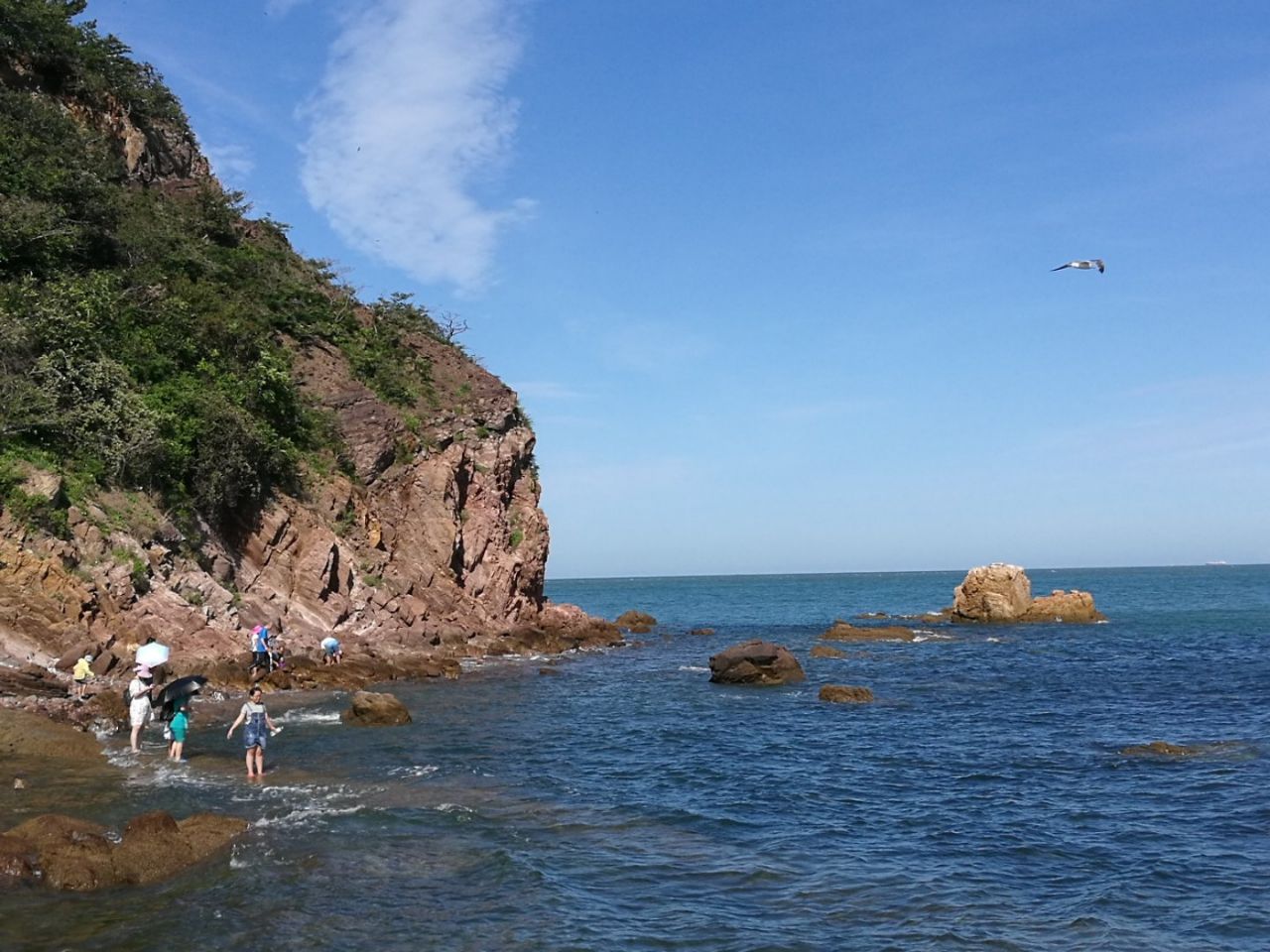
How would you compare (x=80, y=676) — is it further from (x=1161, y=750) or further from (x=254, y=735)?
(x=1161, y=750)

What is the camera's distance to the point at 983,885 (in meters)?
14.0

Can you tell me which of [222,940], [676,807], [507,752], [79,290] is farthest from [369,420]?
[222,940]

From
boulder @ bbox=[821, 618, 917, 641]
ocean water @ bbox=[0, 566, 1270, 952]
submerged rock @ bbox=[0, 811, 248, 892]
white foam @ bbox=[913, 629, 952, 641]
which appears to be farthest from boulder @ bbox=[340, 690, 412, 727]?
white foam @ bbox=[913, 629, 952, 641]

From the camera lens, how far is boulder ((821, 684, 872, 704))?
107 feet

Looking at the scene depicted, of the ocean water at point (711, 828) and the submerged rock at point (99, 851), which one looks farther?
the submerged rock at point (99, 851)

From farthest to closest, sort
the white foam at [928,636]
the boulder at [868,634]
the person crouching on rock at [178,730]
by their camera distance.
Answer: the boulder at [868,634] → the white foam at [928,636] → the person crouching on rock at [178,730]

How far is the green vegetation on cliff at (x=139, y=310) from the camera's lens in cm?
3141

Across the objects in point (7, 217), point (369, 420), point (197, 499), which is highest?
point (7, 217)

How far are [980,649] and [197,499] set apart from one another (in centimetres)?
3916

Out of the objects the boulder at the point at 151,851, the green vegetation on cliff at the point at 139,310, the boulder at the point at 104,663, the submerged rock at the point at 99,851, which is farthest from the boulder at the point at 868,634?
the boulder at the point at 151,851

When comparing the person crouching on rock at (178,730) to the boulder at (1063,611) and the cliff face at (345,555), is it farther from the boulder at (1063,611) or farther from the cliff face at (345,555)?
the boulder at (1063,611)

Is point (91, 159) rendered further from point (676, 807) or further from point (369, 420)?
point (676, 807)

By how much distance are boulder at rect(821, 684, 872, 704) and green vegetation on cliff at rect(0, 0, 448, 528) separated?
73.5 feet

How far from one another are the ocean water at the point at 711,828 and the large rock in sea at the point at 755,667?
4706 mm
